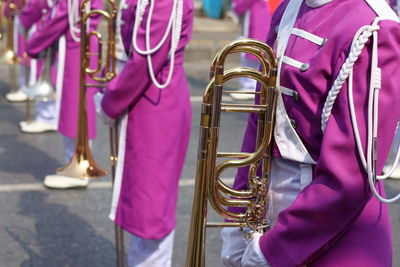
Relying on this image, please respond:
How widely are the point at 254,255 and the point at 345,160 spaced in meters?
0.33

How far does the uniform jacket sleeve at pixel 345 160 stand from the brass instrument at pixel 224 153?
161mm

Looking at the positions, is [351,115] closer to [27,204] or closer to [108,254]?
[108,254]

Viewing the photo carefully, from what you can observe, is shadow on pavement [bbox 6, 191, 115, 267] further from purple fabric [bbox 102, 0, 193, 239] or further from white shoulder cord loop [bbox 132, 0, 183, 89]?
white shoulder cord loop [bbox 132, 0, 183, 89]

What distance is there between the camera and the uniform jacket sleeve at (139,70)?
119 inches

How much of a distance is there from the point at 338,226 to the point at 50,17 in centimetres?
366

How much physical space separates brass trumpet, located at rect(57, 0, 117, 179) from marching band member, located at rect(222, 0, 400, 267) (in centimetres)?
143

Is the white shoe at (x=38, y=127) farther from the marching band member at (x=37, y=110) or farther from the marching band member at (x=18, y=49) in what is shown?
the marching band member at (x=18, y=49)

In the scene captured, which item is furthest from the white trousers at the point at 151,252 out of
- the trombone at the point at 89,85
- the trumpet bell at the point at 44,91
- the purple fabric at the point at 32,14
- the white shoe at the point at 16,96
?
the white shoe at the point at 16,96

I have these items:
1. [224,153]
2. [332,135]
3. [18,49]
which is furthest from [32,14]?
[332,135]

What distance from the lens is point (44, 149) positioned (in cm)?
600

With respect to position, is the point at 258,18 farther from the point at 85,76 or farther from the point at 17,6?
the point at 85,76

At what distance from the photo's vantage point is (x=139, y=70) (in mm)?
3031

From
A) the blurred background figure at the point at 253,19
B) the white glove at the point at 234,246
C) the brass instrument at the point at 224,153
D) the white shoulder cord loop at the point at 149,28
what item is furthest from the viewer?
the blurred background figure at the point at 253,19

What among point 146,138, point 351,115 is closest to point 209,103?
point 351,115
